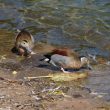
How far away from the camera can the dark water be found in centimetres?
1102

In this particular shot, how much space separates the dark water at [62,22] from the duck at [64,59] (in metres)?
1.40

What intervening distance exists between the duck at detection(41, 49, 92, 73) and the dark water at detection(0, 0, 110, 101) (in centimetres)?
140

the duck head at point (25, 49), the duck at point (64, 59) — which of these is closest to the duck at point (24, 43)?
the duck head at point (25, 49)

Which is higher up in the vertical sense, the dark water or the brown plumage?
the brown plumage

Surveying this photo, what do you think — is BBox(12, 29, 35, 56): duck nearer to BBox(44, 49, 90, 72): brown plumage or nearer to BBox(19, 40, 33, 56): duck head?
BBox(19, 40, 33, 56): duck head

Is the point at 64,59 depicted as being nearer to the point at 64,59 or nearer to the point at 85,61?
the point at 64,59

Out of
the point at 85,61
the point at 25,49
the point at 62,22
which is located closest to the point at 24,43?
the point at 25,49

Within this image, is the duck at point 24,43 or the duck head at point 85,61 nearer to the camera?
the duck head at point 85,61

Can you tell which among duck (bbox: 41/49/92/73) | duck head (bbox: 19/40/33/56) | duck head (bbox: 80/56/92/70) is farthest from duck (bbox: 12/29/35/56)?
duck head (bbox: 80/56/92/70)

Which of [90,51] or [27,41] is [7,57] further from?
[90,51]

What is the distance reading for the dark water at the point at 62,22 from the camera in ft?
36.1

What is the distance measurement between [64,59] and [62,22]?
4.29 meters

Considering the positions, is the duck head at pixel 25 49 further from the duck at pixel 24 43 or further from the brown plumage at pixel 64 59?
the brown plumage at pixel 64 59

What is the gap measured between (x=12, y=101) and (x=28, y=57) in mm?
3287
